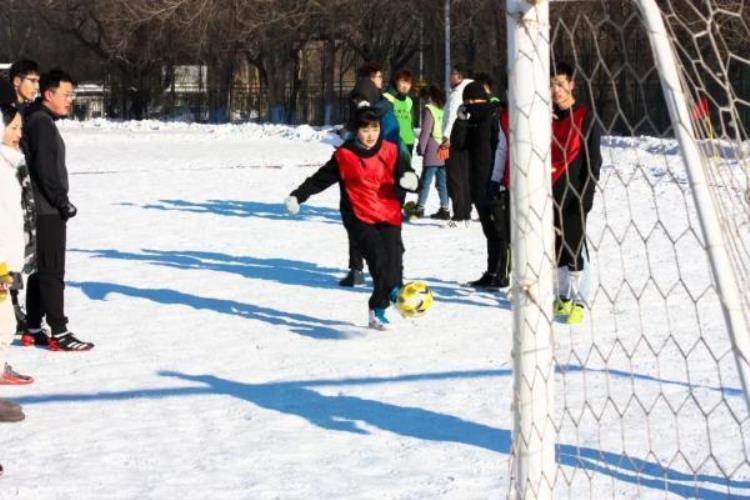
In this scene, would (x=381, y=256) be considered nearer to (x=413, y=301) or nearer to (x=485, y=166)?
(x=413, y=301)

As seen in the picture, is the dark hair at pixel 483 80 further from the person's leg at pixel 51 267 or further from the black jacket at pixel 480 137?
the person's leg at pixel 51 267

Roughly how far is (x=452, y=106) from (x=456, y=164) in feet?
2.68

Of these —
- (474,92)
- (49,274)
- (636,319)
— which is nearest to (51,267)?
(49,274)

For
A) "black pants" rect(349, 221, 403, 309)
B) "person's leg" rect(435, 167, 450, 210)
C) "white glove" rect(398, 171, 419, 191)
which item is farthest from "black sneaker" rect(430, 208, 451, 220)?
"white glove" rect(398, 171, 419, 191)

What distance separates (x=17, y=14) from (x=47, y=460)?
55075mm

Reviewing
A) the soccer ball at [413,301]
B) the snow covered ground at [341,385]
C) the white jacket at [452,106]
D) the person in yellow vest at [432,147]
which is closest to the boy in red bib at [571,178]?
the snow covered ground at [341,385]

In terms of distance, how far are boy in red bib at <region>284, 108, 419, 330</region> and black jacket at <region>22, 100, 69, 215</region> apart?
150cm

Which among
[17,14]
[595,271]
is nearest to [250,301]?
[595,271]

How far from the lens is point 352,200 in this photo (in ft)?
27.5

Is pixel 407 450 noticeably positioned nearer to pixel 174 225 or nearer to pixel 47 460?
pixel 47 460

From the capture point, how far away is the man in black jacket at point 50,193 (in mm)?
7629

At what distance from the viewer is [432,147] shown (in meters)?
14.0

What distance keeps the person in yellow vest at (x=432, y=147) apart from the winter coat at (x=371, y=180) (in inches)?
207

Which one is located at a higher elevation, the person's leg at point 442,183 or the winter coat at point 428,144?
the winter coat at point 428,144
